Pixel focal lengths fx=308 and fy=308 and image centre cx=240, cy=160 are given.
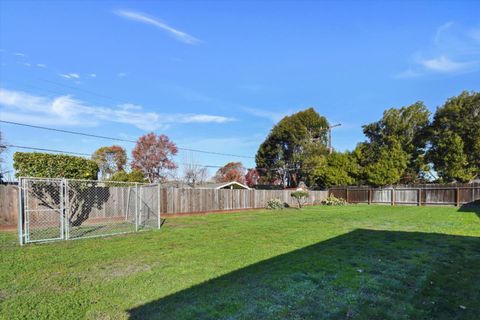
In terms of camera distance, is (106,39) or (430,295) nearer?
(430,295)

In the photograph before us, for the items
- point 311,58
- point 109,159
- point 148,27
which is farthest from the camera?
point 109,159

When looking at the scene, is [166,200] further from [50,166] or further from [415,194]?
[415,194]

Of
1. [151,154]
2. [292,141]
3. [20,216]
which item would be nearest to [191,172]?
[151,154]

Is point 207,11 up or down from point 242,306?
up

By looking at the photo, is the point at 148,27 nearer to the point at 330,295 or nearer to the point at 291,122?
the point at 330,295

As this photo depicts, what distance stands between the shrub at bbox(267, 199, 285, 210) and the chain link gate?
972cm

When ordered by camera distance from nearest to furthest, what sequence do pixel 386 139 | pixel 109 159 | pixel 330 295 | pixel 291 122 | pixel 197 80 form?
pixel 330 295 < pixel 197 80 < pixel 386 139 < pixel 291 122 < pixel 109 159

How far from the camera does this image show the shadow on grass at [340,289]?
329 cm

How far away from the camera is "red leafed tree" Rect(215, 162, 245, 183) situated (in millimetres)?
49344

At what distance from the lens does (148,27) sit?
13094 mm

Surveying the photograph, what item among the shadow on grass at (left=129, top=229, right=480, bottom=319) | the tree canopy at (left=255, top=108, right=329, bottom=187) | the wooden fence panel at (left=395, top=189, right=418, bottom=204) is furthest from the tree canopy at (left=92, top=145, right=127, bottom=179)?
the shadow on grass at (left=129, top=229, right=480, bottom=319)

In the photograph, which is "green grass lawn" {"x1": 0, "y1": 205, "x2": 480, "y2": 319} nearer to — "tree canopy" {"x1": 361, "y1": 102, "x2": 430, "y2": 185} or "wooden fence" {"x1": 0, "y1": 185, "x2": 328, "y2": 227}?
"wooden fence" {"x1": 0, "y1": 185, "x2": 328, "y2": 227}

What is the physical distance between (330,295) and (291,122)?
105 ft

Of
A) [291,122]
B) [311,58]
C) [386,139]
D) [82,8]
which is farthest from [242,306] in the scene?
[291,122]
